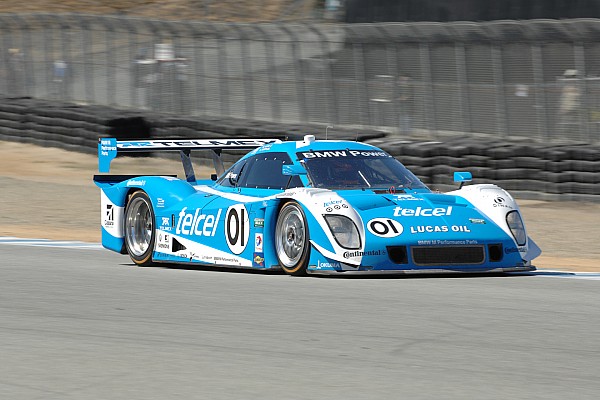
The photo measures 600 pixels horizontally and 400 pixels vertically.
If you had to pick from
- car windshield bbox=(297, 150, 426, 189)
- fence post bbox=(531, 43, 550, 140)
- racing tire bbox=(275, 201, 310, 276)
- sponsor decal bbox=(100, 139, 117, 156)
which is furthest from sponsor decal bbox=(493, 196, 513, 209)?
fence post bbox=(531, 43, 550, 140)

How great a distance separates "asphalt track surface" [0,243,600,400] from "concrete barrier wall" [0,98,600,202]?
8.76 metres

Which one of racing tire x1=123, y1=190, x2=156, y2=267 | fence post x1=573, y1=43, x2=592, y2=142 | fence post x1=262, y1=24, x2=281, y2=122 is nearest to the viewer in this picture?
racing tire x1=123, y1=190, x2=156, y2=267

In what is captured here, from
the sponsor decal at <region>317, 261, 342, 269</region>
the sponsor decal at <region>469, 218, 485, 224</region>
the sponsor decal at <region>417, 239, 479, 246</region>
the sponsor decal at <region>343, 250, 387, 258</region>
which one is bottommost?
the sponsor decal at <region>317, 261, 342, 269</region>

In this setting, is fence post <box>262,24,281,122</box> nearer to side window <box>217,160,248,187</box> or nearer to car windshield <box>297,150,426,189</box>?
side window <box>217,160,248,187</box>

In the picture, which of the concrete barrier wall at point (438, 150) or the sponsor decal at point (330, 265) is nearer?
the sponsor decal at point (330, 265)

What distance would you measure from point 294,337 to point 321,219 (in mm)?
2897

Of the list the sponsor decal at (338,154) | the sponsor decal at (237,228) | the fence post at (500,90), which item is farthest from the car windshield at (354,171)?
the fence post at (500,90)

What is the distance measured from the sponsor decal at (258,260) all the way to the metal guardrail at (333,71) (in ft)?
38.2

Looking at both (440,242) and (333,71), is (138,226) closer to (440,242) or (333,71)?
(440,242)

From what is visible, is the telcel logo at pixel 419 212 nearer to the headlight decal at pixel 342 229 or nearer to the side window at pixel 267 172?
the headlight decal at pixel 342 229

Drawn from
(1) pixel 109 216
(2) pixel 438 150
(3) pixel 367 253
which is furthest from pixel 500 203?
(2) pixel 438 150

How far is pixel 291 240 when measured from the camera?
34.2 feet

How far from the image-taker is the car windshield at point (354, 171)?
10.9 metres

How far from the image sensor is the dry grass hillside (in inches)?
1772
